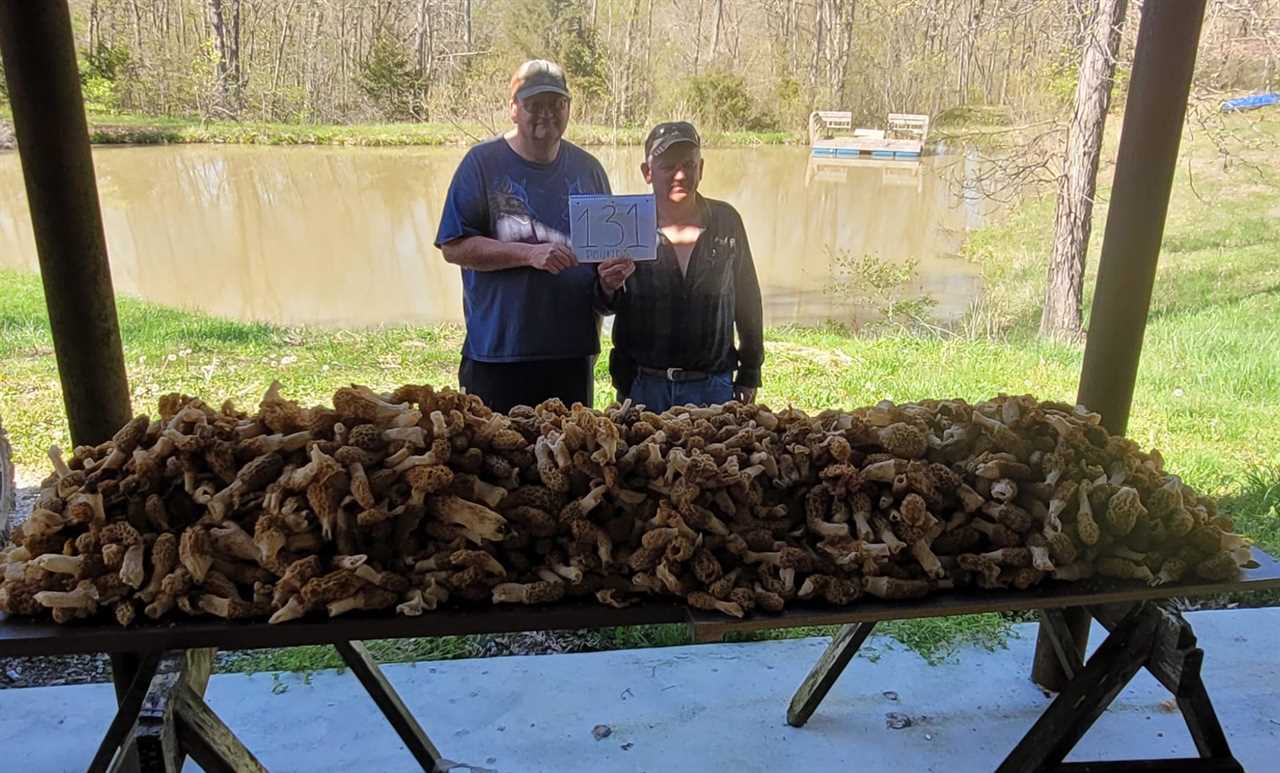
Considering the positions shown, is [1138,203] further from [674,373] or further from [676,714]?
[676,714]

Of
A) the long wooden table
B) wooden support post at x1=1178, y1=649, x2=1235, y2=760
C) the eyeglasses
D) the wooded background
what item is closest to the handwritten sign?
the eyeglasses

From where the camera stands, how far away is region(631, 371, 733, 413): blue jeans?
2.69 meters

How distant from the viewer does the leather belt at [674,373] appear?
2.67 meters

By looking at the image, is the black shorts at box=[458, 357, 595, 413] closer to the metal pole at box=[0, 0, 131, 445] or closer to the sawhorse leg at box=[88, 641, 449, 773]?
the metal pole at box=[0, 0, 131, 445]

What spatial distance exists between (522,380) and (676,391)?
19.3 inches

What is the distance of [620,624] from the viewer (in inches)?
64.1

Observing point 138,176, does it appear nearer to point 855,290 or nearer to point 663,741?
point 855,290

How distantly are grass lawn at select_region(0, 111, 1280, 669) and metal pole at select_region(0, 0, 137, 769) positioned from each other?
46.9 inches

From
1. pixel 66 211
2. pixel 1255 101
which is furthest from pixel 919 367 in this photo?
pixel 1255 101

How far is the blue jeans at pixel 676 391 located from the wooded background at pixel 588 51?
165 inches

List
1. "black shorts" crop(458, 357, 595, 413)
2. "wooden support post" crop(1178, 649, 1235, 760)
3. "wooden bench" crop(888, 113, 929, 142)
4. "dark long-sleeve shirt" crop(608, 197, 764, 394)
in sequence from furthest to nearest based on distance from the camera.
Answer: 1. "wooden bench" crop(888, 113, 929, 142)
2. "black shorts" crop(458, 357, 595, 413)
3. "dark long-sleeve shirt" crop(608, 197, 764, 394)
4. "wooden support post" crop(1178, 649, 1235, 760)

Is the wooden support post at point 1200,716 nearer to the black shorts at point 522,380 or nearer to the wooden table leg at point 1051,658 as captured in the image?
the wooden table leg at point 1051,658

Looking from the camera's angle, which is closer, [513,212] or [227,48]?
[513,212]

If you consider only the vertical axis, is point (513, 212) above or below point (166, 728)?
above
